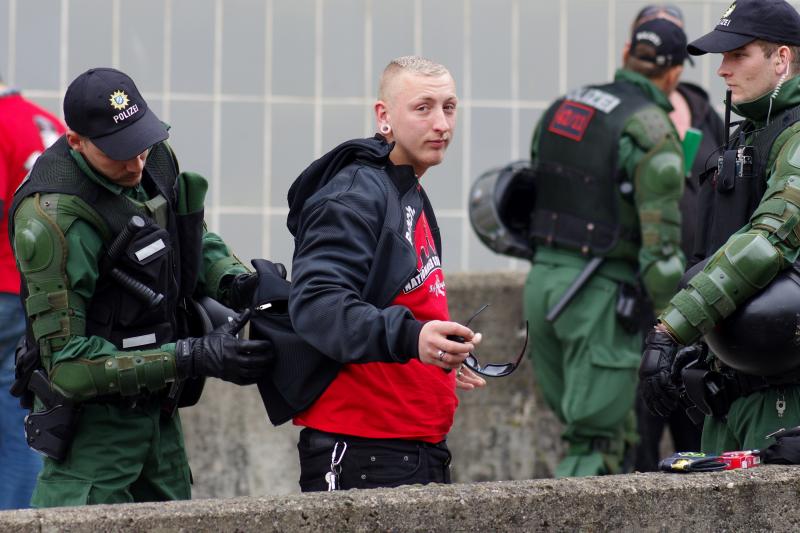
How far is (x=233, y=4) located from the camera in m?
9.62

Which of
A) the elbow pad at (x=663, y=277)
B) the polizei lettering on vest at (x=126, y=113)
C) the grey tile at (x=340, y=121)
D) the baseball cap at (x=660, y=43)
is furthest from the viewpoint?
the grey tile at (x=340, y=121)

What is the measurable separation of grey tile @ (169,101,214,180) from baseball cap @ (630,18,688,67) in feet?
9.23

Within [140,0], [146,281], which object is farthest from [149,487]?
[140,0]

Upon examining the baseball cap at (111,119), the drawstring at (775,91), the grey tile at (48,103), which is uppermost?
the drawstring at (775,91)

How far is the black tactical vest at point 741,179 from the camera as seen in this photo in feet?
16.1

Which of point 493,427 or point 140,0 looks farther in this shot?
point 140,0

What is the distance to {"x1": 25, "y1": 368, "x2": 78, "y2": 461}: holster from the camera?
15.9ft

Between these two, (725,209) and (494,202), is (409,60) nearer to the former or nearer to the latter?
(725,209)

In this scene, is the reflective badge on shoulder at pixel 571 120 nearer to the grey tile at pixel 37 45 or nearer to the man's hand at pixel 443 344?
the grey tile at pixel 37 45

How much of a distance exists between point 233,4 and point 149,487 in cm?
507

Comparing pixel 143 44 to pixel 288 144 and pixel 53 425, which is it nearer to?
pixel 288 144

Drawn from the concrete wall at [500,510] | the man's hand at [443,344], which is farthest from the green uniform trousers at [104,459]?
the man's hand at [443,344]

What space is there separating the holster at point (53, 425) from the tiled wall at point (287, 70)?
459 centimetres

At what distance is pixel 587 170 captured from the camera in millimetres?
7695
